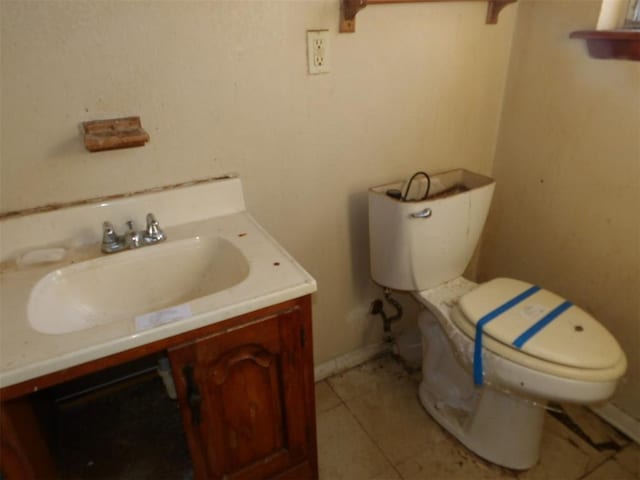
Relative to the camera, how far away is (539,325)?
1.12 m

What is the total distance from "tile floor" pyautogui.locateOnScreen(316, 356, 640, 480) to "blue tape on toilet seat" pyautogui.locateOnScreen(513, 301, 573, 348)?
0.48 m

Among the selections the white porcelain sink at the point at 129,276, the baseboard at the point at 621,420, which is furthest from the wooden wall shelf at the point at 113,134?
the baseboard at the point at 621,420

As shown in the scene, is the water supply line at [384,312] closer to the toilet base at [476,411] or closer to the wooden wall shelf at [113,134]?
the toilet base at [476,411]

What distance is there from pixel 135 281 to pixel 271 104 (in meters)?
0.56

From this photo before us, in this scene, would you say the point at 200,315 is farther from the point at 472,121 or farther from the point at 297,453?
the point at 472,121

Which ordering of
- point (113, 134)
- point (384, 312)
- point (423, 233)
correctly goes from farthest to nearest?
point (384, 312) → point (423, 233) → point (113, 134)

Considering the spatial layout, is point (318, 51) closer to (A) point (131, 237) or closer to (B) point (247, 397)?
(A) point (131, 237)

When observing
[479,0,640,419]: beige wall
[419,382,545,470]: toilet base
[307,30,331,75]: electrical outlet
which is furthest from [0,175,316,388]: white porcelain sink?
[479,0,640,419]: beige wall

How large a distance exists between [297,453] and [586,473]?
872mm

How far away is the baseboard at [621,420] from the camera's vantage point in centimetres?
133

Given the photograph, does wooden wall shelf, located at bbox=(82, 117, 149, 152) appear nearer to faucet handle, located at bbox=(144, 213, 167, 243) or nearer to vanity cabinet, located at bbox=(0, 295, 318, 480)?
faucet handle, located at bbox=(144, 213, 167, 243)

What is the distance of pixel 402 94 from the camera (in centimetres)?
129

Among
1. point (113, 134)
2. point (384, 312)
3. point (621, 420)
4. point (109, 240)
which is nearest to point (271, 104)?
point (113, 134)

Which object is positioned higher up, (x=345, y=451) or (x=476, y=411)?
(x=476, y=411)
